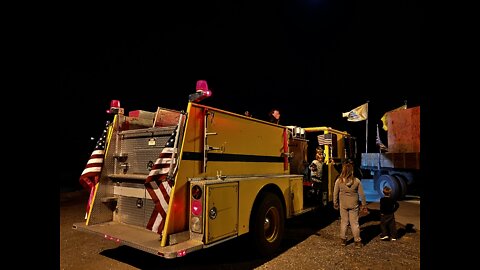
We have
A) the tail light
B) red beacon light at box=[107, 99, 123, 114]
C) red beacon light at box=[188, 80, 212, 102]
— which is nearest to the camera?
the tail light

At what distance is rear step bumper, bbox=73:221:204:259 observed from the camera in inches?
138

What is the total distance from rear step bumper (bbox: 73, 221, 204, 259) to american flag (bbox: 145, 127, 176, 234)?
17 cm

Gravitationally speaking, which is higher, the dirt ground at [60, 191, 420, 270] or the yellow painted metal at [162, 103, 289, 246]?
the yellow painted metal at [162, 103, 289, 246]

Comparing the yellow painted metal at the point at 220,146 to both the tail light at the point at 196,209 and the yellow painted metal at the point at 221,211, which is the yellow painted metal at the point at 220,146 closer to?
the tail light at the point at 196,209

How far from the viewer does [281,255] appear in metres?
5.20

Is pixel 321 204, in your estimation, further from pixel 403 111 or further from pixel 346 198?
pixel 403 111

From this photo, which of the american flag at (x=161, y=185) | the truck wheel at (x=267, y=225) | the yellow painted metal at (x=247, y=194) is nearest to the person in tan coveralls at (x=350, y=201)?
the truck wheel at (x=267, y=225)

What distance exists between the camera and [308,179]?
736 cm

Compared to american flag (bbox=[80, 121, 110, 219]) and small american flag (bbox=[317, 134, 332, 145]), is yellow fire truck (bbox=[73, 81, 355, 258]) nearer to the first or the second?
american flag (bbox=[80, 121, 110, 219])

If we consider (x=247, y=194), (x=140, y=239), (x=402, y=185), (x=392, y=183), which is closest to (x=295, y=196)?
(x=247, y=194)

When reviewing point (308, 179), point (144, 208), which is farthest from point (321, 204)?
point (144, 208)

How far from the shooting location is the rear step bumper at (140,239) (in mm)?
3506

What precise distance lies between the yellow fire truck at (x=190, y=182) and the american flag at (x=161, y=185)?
0.01 metres

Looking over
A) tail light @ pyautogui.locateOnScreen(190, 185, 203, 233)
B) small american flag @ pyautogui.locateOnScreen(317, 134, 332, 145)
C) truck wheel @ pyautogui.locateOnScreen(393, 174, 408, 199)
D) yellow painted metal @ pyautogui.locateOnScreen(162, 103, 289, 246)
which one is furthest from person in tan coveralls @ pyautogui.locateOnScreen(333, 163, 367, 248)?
truck wheel @ pyautogui.locateOnScreen(393, 174, 408, 199)
